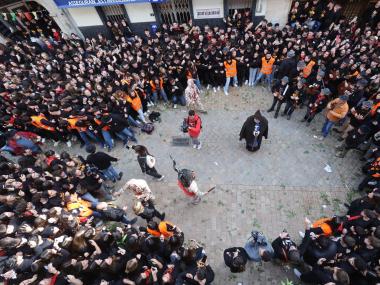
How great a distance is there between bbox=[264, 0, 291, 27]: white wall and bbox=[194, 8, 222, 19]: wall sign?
2397 mm

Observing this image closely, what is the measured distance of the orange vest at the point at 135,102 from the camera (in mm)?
9547

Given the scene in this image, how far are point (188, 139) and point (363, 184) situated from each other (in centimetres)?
580

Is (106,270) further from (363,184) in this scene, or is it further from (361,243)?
(363,184)

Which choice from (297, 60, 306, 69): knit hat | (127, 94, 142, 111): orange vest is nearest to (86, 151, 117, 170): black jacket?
(127, 94, 142, 111): orange vest

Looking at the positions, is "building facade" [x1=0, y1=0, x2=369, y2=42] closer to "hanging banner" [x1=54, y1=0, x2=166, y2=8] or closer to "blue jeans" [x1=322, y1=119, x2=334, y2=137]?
"hanging banner" [x1=54, y1=0, x2=166, y2=8]

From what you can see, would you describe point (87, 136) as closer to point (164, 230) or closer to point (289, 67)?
point (164, 230)

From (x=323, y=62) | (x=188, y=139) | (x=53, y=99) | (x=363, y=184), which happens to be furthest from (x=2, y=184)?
(x=323, y=62)

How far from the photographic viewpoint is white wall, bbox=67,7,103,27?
43.6ft

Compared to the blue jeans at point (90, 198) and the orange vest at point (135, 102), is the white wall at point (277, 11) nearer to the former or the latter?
the orange vest at point (135, 102)

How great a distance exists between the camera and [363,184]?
287 inches

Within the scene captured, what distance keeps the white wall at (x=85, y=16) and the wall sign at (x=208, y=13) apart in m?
5.38

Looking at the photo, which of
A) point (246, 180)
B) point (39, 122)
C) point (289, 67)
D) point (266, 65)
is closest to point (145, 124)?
point (39, 122)

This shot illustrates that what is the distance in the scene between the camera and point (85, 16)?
44.6 ft

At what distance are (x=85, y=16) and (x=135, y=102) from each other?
7.55 meters
